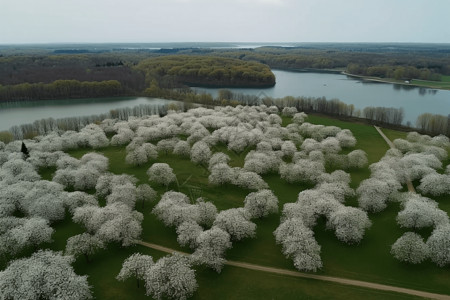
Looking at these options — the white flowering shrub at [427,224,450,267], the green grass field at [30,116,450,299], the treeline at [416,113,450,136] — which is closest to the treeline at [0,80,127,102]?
the green grass field at [30,116,450,299]

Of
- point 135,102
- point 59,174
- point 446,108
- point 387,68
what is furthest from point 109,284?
point 387,68

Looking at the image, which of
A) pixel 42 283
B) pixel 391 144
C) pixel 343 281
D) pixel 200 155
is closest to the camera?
pixel 42 283

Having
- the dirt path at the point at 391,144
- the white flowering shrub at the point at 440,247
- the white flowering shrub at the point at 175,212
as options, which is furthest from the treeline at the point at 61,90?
the white flowering shrub at the point at 440,247

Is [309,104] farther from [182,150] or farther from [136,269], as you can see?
[136,269]

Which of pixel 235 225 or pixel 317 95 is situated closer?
pixel 235 225

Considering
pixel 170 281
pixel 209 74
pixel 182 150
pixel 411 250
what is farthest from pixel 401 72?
pixel 170 281

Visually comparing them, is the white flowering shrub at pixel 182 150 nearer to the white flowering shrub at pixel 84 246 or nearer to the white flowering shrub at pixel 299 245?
the white flowering shrub at pixel 84 246

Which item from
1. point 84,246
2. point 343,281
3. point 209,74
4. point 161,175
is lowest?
point 343,281
